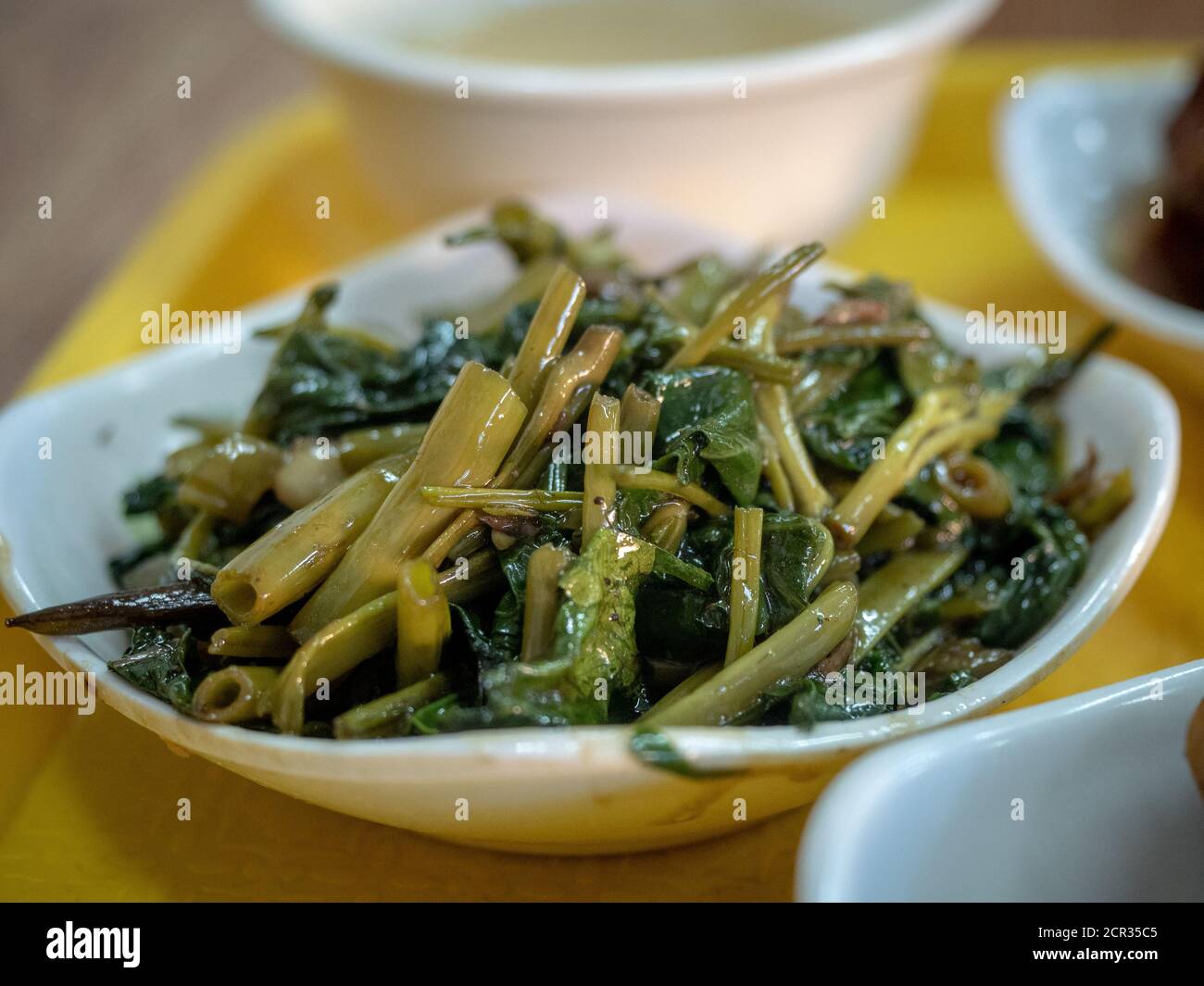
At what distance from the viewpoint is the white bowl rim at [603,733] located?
1.09 meters

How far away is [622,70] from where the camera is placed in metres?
2.35

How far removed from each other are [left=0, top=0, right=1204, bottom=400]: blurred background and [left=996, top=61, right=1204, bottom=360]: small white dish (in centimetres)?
151

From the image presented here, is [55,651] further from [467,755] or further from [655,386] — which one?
[655,386]

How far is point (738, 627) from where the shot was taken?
1.28m

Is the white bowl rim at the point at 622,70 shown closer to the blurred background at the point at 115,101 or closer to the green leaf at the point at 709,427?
the green leaf at the point at 709,427

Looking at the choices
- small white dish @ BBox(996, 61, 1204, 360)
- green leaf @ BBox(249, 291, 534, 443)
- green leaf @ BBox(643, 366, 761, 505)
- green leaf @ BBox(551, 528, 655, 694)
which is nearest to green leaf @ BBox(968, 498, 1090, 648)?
green leaf @ BBox(643, 366, 761, 505)

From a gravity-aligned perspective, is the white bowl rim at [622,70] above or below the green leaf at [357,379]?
above

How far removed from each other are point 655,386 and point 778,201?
1.25 m

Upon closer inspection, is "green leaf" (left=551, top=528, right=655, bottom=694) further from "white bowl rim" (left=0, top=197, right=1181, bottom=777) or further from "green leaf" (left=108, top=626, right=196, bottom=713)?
"green leaf" (left=108, top=626, right=196, bottom=713)

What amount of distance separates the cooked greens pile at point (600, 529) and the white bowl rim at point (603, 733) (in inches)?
1.2

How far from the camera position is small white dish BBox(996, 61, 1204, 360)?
2.46 meters

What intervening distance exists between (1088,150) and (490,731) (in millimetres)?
2253

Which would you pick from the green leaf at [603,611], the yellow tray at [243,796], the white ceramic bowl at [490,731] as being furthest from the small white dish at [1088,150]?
the green leaf at [603,611]
